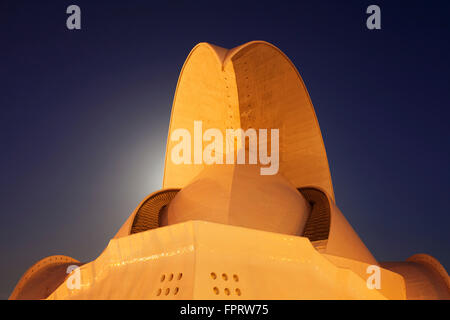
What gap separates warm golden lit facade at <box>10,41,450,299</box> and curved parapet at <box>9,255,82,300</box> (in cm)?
3

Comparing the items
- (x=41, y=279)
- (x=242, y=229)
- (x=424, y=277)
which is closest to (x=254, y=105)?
(x=424, y=277)

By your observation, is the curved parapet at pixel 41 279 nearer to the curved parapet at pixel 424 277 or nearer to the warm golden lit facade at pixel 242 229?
the warm golden lit facade at pixel 242 229

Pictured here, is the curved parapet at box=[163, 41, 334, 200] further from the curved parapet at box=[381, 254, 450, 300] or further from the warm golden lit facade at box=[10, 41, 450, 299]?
the curved parapet at box=[381, 254, 450, 300]

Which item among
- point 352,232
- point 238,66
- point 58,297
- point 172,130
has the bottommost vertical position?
point 352,232

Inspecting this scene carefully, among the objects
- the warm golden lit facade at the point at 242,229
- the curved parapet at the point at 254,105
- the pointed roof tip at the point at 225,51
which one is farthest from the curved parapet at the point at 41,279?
the pointed roof tip at the point at 225,51

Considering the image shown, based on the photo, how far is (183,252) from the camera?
3.09 m

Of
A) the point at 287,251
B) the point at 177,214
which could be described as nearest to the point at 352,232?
the point at 177,214

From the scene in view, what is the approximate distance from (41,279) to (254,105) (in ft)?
26.9

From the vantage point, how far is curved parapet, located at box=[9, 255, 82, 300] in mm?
9125

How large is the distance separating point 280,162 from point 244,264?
30.4 feet

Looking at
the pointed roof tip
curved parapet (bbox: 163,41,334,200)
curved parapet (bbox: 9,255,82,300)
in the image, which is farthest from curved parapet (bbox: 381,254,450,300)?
curved parapet (bbox: 9,255,82,300)

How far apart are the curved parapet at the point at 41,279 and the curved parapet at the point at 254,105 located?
163 inches

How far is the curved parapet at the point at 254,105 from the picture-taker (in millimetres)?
11984

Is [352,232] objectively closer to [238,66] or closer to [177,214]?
[177,214]
